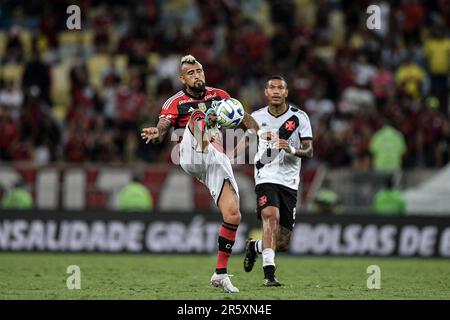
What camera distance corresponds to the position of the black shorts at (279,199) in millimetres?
14070

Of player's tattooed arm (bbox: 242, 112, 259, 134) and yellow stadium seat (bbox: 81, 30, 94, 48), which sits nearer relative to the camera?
player's tattooed arm (bbox: 242, 112, 259, 134)

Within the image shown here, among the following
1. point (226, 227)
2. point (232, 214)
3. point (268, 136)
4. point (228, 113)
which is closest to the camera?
point (228, 113)

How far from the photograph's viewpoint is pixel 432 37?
27203mm

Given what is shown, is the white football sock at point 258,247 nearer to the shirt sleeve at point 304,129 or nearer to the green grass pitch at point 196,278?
the green grass pitch at point 196,278

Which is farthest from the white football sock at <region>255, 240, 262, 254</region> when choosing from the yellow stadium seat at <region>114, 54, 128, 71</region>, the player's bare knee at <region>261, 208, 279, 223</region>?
the yellow stadium seat at <region>114, 54, 128, 71</region>

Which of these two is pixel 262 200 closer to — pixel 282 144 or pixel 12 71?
pixel 282 144

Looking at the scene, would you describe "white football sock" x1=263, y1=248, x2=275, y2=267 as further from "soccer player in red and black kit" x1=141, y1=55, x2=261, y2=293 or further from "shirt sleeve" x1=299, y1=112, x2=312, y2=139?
"shirt sleeve" x1=299, y1=112, x2=312, y2=139

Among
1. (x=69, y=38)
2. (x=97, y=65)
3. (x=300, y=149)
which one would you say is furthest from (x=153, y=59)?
(x=300, y=149)

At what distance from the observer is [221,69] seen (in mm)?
26797

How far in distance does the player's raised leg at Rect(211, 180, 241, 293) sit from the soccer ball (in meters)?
0.75

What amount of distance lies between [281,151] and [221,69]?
12.6m

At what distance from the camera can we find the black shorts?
46.2ft

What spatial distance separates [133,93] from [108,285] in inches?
503
